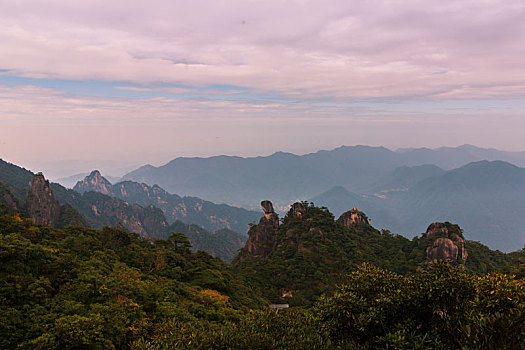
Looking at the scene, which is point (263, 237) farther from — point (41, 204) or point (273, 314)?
point (41, 204)

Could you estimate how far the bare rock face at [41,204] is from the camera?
302ft

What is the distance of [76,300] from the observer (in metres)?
18.2

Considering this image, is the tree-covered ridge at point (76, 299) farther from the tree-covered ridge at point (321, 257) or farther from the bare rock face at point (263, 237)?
the bare rock face at point (263, 237)

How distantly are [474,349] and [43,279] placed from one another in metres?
23.0

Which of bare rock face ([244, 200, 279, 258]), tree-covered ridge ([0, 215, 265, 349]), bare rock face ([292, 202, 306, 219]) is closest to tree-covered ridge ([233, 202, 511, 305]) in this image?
bare rock face ([292, 202, 306, 219])

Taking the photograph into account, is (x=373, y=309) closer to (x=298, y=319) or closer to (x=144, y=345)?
(x=298, y=319)

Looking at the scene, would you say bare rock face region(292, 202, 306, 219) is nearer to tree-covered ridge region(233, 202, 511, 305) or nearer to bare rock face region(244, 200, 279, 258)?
tree-covered ridge region(233, 202, 511, 305)

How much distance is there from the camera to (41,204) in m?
96.3

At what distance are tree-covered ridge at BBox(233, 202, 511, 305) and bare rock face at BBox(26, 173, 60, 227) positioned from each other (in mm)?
69375

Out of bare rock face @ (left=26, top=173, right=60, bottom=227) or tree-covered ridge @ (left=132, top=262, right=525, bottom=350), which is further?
bare rock face @ (left=26, top=173, right=60, bottom=227)

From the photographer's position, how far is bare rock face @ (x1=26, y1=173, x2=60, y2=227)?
91.9 meters

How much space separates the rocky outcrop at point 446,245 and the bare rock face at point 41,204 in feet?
364

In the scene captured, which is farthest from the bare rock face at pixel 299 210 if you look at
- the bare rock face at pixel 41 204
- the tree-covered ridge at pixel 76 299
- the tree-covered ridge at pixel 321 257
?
the bare rock face at pixel 41 204

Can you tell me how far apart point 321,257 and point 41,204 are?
315ft
